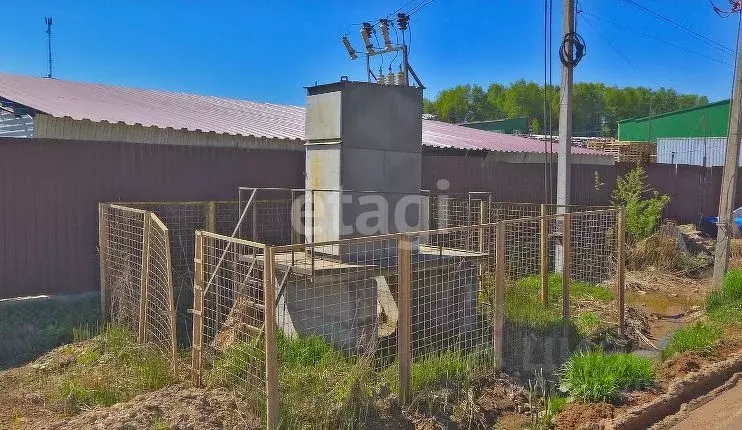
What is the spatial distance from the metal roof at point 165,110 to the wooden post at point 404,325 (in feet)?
17.5

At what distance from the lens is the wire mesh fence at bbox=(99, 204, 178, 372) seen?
6.15 m

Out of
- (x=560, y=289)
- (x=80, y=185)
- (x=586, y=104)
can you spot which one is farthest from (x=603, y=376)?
(x=586, y=104)

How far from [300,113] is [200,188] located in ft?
19.0

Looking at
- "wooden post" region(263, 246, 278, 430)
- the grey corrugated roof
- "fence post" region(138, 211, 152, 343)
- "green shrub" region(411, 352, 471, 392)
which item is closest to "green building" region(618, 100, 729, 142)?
the grey corrugated roof

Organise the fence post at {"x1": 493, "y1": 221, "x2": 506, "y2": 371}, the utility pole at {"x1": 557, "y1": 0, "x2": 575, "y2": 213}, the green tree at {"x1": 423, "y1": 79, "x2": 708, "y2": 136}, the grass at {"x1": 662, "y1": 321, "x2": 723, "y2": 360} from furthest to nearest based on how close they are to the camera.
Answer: the green tree at {"x1": 423, "y1": 79, "x2": 708, "y2": 136} → the utility pole at {"x1": 557, "y1": 0, "x2": 575, "y2": 213} → the grass at {"x1": 662, "y1": 321, "x2": 723, "y2": 360} → the fence post at {"x1": 493, "y1": 221, "x2": 506, "y2": 371}

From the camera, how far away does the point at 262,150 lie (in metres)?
10.7

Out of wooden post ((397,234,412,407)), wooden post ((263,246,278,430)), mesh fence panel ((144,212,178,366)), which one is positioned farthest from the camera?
mesh fence panel ((144,212,178,366))

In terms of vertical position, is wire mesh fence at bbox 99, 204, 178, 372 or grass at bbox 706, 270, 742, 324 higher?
wire mesh fence at bbox 99, 204, 178, 372

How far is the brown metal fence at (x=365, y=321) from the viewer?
4.96 meters

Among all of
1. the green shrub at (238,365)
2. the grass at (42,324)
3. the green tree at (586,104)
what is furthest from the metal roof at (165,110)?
the green tree at (586,104)

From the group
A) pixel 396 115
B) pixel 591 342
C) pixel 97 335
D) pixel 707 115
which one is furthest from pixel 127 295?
pixel 707 115

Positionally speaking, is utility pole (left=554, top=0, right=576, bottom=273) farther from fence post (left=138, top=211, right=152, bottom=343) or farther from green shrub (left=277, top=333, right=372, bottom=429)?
fence post (left=138, top=211, right=152, bottom=343)

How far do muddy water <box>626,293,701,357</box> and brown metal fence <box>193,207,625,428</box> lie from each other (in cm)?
60

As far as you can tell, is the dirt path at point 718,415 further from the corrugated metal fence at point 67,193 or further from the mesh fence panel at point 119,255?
the corrugated metal fence at point 67,193
